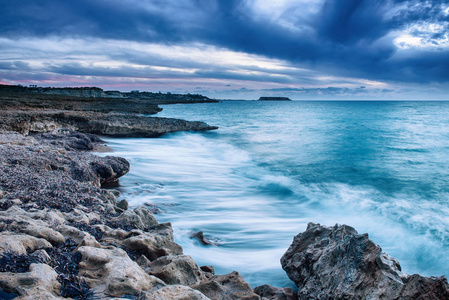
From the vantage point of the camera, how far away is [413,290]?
3139mm

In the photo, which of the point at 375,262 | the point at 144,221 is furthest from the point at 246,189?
the point at 375,262

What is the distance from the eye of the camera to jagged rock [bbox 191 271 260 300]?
11.3 feet

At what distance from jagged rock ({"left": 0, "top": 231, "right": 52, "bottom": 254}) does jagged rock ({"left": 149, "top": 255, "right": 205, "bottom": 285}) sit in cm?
123

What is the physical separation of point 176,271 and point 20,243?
1650mm

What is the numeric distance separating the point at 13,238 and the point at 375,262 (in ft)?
13.1

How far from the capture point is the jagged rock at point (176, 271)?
11.2 ft

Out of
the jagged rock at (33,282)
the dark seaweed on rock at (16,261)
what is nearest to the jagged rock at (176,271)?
the jagged rock at (33,282)

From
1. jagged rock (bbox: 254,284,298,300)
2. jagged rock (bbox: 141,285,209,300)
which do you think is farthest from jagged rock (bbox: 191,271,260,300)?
jagged rock (bbox: 141,285,209,300)

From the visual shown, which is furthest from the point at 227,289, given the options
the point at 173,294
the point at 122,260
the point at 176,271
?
the point at 122,260

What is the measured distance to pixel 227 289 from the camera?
3682mm

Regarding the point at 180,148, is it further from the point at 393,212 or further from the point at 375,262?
the point at 375,262

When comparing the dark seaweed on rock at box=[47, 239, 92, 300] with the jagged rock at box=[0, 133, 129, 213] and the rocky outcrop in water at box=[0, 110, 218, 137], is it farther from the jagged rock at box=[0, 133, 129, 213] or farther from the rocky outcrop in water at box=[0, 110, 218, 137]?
the rocky outcrop in water at box=[0, 110, 218, 137]

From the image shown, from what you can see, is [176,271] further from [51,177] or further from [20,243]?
[51,177]

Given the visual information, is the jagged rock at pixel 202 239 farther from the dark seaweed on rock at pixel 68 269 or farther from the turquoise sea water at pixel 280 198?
the dark seaweed on rock at pixel 68 269
